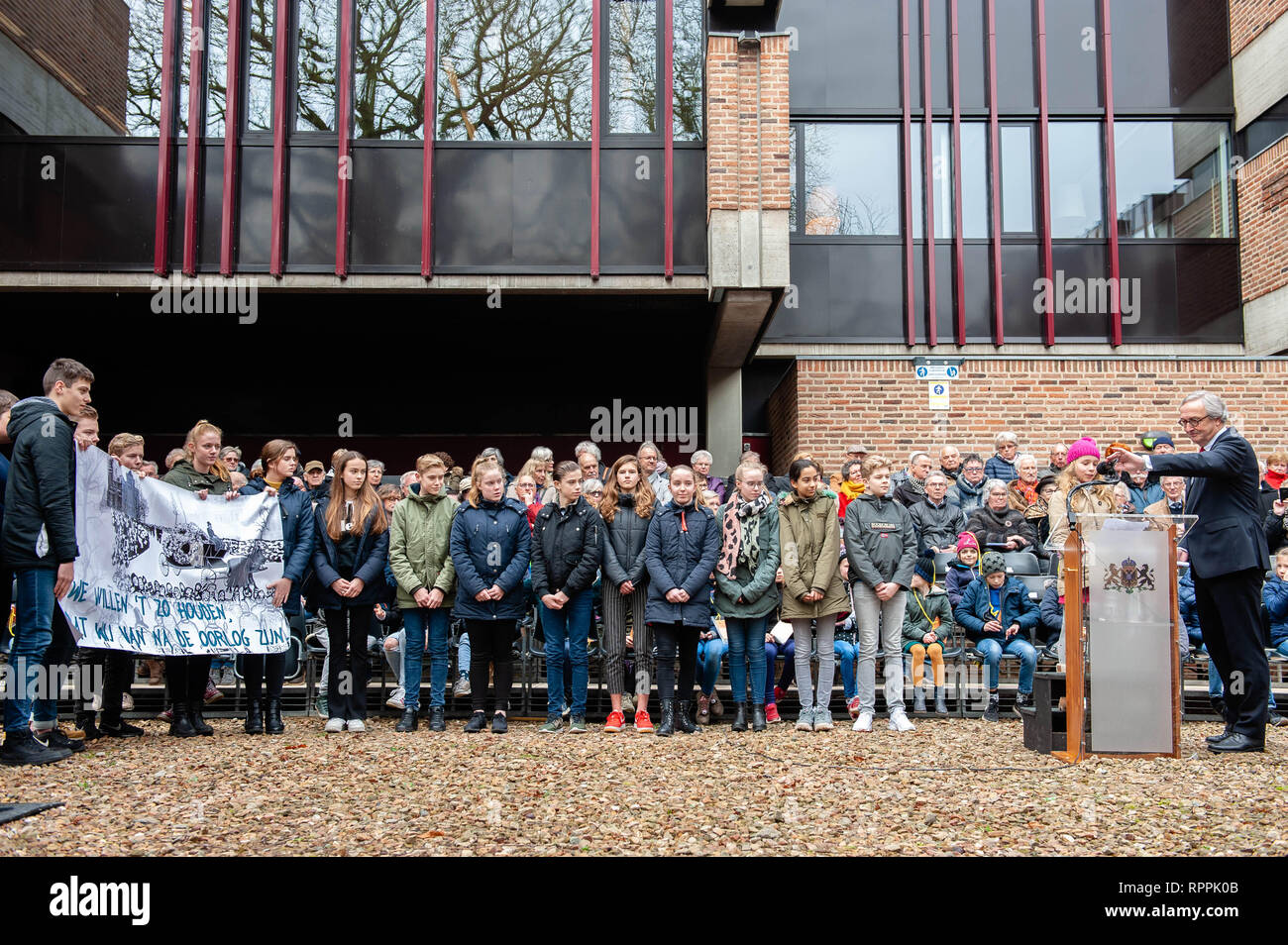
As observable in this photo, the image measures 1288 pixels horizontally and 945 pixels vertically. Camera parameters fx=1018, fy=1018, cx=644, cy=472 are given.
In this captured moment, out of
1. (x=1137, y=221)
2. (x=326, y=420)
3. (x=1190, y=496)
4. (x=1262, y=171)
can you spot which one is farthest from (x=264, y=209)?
(x=1262, y=171)

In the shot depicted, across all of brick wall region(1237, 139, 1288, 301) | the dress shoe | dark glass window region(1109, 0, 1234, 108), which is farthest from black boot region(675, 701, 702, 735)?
dark glass window region(1109, 0, 1234, 108)

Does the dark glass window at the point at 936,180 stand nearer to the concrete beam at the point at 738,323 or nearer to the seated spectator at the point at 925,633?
the concrete beam at the point at 738,323

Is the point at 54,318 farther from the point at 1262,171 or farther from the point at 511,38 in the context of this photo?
the point at 1262,171

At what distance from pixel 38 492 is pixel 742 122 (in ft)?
29.2

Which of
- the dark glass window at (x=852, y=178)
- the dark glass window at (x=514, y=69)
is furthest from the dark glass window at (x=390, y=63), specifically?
the dark glass window at (x=852, y=178)

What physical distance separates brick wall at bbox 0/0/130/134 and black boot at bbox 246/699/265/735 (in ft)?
30.3

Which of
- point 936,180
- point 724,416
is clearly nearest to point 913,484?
point 724,416

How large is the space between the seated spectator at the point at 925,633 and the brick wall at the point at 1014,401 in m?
4.96

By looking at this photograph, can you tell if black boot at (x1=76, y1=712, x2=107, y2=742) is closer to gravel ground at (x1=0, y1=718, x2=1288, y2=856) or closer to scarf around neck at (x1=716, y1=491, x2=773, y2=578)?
gravel ground at (x1=0, y1=718, x2=1288, y2=856)

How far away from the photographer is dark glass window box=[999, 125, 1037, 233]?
14922mm

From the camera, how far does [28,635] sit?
247 inches

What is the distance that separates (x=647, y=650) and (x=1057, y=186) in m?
10.7

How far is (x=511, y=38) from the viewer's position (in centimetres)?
1323

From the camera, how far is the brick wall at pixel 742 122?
12.2 m
